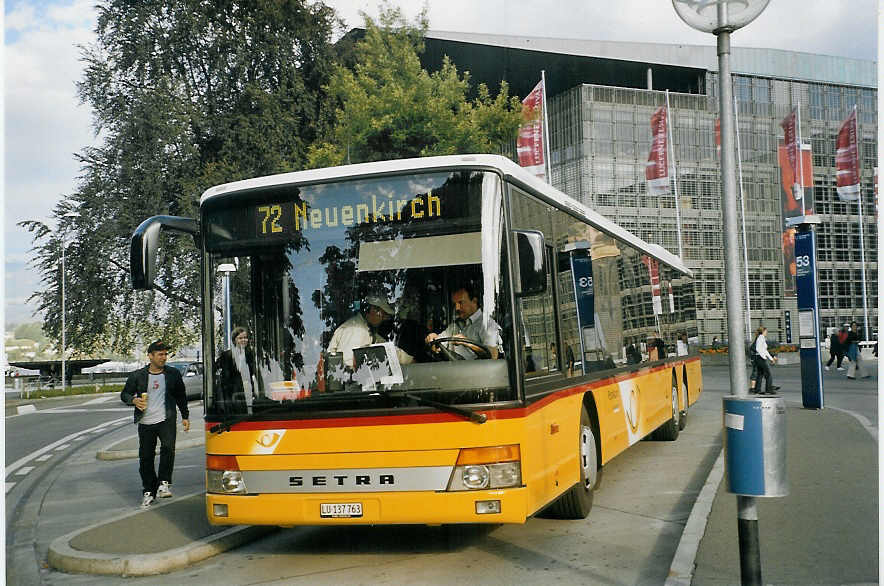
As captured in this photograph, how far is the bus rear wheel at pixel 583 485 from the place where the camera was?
8.35 metres

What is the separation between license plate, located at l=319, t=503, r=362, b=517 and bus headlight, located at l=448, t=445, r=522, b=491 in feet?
2.24

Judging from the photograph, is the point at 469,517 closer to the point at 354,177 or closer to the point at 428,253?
the point at 428,253

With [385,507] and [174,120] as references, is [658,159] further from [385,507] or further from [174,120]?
[385,507]

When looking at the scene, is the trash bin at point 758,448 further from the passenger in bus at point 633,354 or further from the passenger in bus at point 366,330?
the passenger in bus at point 633,354

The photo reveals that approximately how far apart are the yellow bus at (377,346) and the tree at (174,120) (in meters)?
22.2

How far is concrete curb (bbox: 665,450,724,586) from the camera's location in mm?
5965

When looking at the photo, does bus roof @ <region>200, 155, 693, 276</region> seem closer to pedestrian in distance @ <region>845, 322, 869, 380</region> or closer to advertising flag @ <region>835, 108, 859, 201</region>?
pedestrian in distance @ <region>845, 322, 869, 380</region>

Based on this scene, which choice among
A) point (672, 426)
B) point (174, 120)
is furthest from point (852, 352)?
point (174, 120)

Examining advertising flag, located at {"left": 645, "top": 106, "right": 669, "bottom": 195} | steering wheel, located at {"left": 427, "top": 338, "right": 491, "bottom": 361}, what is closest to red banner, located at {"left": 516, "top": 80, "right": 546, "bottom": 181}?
advertising flag, located at {"left": 645, "top": 106, "right": 669, "bottom": 195}

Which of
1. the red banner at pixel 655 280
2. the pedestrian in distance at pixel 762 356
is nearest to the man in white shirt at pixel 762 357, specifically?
the pedestrian in distance at pixel 762 356

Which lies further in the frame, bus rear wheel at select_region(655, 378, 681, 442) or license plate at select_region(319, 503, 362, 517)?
bus rear wheel at select_region(655, 378, 681, 442)

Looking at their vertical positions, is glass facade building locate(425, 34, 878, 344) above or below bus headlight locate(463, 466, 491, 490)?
above

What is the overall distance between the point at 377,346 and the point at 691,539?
268 centimetres

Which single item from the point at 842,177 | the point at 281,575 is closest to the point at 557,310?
the point at 281,575
